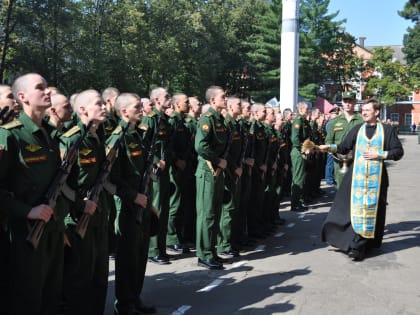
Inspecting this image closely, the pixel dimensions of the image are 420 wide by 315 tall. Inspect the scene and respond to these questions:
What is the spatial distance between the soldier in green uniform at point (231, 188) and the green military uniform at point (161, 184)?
2.58 ft

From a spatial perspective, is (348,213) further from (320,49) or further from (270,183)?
(320,49)

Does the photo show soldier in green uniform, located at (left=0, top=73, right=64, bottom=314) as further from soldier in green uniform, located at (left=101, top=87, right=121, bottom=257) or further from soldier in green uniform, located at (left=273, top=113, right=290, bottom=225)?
soldier in green uniform, located at (left=273, top=113, right=290, bottom=225)

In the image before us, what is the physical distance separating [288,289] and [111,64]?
81.1ft

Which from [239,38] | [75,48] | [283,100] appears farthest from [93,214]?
[239,38]

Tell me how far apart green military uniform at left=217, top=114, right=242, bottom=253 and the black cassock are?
1.40 meters

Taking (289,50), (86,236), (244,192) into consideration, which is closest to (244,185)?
(244,192)

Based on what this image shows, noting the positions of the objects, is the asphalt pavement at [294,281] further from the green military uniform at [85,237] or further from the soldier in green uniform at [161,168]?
the green military uniform at [85,237]

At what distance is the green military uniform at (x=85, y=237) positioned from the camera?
12.9ft

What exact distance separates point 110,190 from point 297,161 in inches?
282

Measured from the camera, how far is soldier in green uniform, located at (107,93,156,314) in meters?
4.50

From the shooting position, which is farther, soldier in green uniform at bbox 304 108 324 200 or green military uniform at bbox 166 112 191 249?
soldier in green uniform at bbox 304 108 324 200

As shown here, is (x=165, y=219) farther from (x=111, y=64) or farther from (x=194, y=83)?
(x=194, y=83)

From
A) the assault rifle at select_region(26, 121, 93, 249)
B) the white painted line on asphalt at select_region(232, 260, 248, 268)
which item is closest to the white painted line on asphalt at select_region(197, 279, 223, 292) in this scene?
the white painted line on asphalt at select_region(232, 260, 248, 268)

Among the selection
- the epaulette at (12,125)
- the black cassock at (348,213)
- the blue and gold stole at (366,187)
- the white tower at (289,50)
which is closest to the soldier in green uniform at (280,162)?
the black cassock at (348,213)
